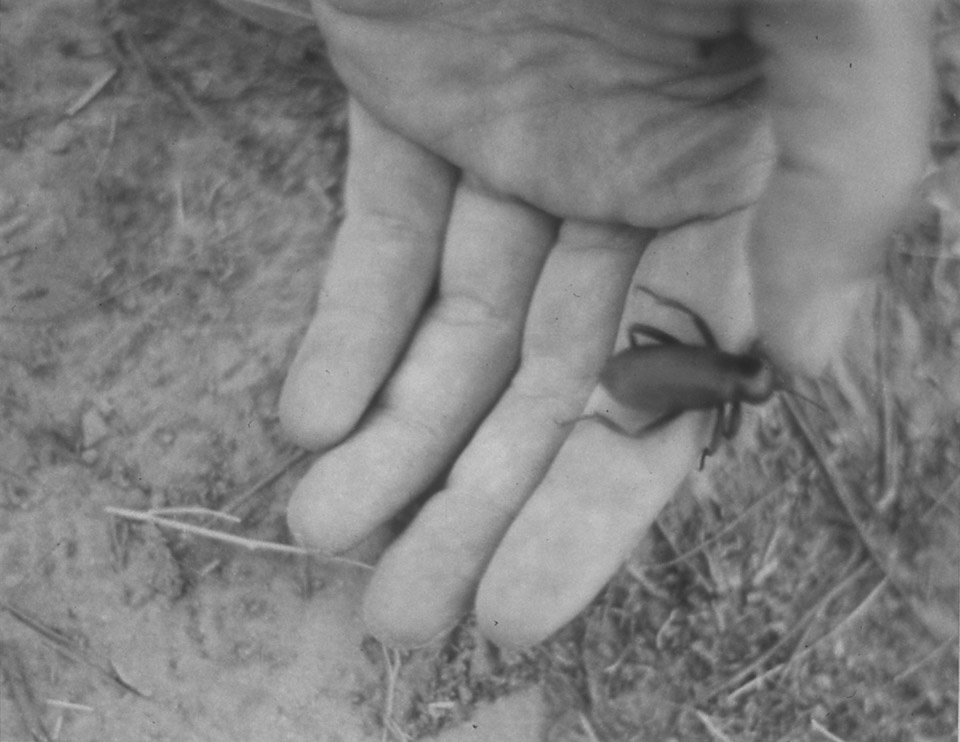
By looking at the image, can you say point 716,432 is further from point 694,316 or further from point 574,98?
point 574,98

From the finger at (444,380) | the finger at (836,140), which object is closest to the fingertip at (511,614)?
the finger at (444,380)

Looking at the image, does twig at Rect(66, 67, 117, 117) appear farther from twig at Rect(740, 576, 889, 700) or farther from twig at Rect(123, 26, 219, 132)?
twig at Rect(740, 576, 889, 700)

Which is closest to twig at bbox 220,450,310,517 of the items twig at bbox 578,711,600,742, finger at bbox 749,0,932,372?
twig at bbox 578,711,600,742

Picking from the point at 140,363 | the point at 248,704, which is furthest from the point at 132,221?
the point at 248,704

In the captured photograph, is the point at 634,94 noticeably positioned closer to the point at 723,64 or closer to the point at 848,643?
the point at 723,64

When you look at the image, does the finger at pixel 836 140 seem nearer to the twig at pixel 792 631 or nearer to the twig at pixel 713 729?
the twig at pixel 792 631

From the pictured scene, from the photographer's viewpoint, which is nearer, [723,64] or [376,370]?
[723,64]
